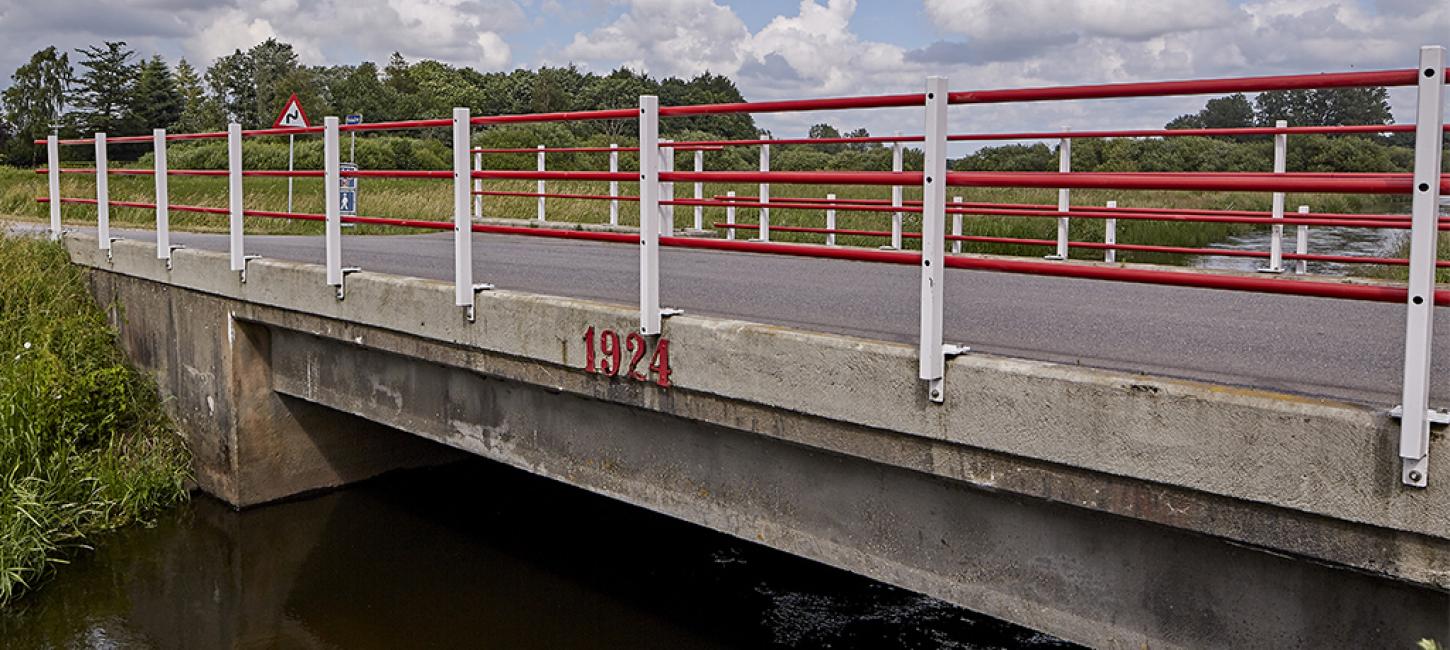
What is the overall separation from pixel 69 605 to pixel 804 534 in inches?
234

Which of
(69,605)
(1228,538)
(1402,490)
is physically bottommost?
(69,605)

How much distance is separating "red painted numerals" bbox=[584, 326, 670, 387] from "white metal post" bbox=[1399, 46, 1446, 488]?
331 cm

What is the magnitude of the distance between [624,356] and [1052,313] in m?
2.50

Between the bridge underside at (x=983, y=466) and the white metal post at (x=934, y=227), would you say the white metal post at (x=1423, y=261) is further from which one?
the white metal post at (x=934, y=227)

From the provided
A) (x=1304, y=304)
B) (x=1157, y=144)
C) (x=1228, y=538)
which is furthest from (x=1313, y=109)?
(x=1228, y=538)

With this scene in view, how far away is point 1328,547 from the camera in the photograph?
3.96 metres

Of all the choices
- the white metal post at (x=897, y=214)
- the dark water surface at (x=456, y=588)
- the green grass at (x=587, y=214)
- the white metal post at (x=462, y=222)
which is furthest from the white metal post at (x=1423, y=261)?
the green grass at (x=587, y=214)

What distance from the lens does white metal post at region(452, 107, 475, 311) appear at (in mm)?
7242

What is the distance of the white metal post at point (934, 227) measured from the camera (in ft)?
15.3

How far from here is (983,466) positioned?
4.81 m

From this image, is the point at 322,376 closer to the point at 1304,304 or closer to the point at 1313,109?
the point at 1304,304

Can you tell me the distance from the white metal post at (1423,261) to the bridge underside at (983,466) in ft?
0.38

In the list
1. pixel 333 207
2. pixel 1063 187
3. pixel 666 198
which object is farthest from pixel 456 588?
pixel 1063 187

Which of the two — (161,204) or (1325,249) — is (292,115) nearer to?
(161,204)
